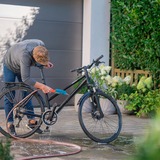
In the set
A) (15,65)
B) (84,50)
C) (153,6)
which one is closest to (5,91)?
(15,65)

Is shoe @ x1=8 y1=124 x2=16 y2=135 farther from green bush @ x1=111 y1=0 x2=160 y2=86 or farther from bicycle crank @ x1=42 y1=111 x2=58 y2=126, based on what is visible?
green bush @ x1=111 y1=0 x2=160 y2=86

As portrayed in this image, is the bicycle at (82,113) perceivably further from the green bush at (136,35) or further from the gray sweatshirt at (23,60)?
the green bush at (136,35)

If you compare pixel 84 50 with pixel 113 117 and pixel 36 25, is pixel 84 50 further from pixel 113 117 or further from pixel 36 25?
pixel 113 117

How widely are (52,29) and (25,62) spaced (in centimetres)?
439

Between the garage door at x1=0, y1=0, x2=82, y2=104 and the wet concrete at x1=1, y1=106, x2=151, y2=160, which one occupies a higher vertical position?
the garage door at x1=0, y1=0, x2=82, y2=104

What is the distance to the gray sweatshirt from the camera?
484 cm

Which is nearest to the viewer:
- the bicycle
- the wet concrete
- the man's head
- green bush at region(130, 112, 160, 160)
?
green bush at region(130, 112, 160, 160)

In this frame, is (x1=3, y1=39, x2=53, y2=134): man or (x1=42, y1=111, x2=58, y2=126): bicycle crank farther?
(x1=42, y1=111, x2=58, y2=126): bicycle crank

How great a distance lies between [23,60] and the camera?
484 centimetres

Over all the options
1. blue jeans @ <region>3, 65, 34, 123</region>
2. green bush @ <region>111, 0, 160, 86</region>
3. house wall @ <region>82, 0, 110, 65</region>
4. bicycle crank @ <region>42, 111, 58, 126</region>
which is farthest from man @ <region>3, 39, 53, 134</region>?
house wall @ <region>82, 0, 110, 65</region>

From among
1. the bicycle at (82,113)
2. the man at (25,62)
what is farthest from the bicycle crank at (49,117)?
the man at (25,62)

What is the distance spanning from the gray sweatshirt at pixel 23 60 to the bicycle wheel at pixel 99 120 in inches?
26.4

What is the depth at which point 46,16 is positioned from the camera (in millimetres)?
9070

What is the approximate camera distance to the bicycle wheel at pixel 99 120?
4.88m
